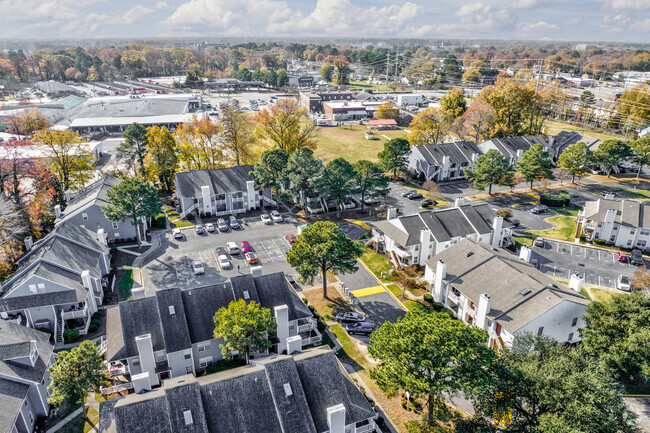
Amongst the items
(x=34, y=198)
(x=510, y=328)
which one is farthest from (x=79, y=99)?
(x=510, y=328)

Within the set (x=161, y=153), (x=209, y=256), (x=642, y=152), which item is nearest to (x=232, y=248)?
(x=209, y=256)

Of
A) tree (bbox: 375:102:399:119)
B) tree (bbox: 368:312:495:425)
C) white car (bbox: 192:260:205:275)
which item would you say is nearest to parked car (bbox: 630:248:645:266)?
tree (bbox: 368:312:495:425)

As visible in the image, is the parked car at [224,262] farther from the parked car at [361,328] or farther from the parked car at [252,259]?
the parked car at [361,328]

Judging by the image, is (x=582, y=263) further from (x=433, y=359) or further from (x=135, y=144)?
(x=135, y=144)

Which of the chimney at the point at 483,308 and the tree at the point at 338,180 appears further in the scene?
the tree at the point at 338,180

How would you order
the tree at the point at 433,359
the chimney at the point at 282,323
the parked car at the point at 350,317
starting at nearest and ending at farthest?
the tree at the point at 433,359 → the chimney at the point at 282,323 → the parked car at the point at 350,317

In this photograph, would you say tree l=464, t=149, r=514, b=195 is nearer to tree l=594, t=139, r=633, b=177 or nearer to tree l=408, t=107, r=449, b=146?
tree l=594, t=139, r=633, b=177

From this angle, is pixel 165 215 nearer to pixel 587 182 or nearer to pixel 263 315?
pixel 263 315

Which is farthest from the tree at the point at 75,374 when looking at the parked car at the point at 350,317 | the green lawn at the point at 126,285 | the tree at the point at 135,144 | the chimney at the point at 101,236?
the tree at the point at 135,144
